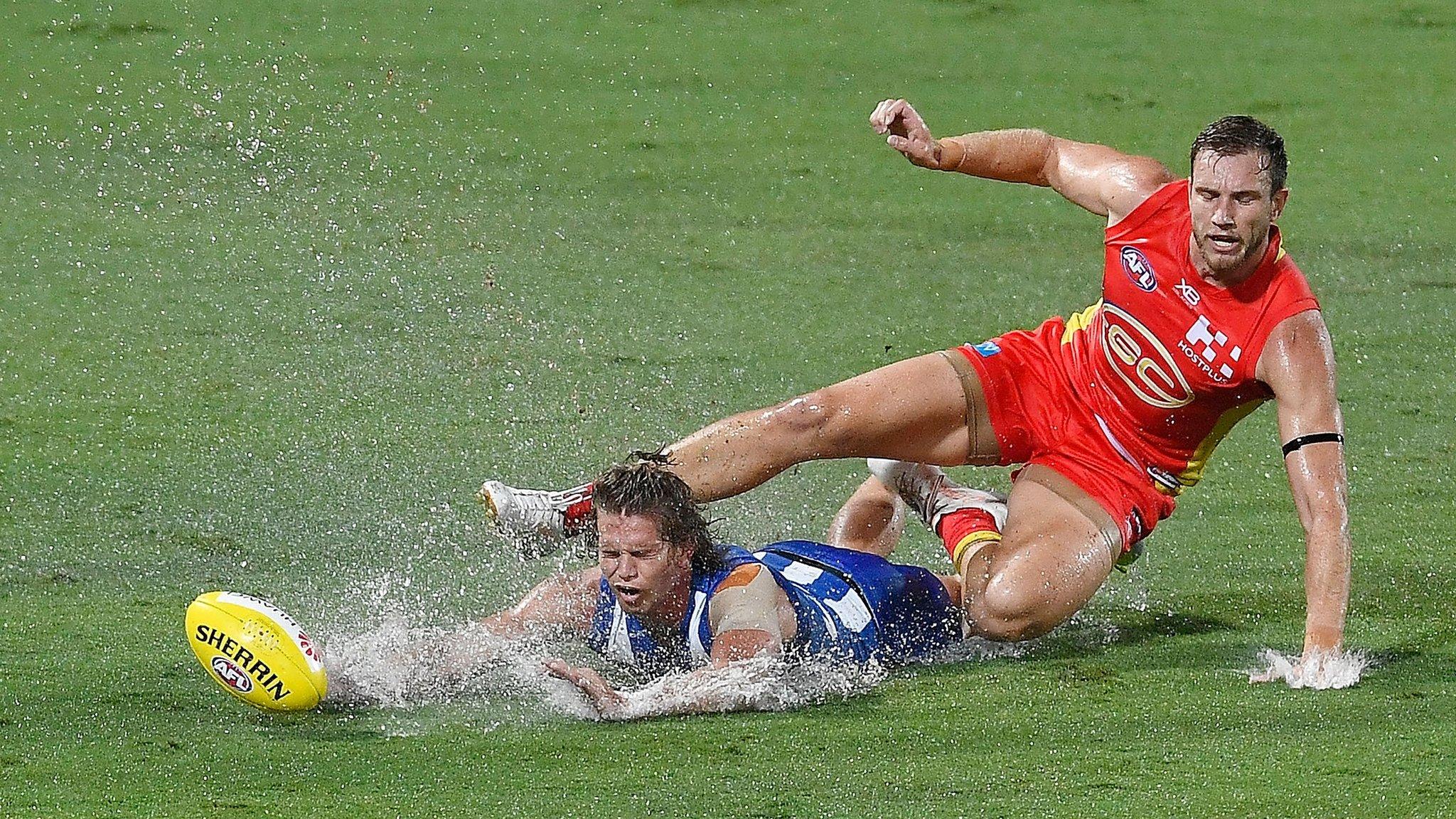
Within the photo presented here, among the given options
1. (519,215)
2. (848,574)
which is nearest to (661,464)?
(848,574)

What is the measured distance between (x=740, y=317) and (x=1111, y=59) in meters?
4.13

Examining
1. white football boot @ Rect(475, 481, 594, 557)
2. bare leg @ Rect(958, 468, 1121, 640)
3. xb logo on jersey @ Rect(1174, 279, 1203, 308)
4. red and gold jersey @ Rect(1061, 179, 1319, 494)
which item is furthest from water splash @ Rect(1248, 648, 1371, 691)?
white football boot @ Rect(475, 481, 594, 557)

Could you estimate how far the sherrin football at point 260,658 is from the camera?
4500mm

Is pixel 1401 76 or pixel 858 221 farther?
pixel 1401 76

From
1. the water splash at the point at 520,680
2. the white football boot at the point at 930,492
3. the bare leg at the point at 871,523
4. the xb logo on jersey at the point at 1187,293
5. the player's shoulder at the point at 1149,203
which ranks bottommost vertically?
the water splash at the point at 520,680

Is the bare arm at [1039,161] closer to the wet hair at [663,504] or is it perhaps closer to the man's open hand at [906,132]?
the man's open hand at [906,132]

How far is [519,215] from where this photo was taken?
351 inches

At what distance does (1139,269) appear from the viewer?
5180 mm

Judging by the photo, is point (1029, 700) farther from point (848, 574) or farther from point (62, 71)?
point (62, 71)

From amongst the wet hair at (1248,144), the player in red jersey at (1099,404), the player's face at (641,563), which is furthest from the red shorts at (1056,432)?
the player's face at (641,563)

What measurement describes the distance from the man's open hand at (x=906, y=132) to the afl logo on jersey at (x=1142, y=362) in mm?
636

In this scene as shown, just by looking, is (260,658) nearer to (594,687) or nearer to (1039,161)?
(594,687)

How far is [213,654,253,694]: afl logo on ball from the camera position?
4508mm

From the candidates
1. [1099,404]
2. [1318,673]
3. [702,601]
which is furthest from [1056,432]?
[702,601]
